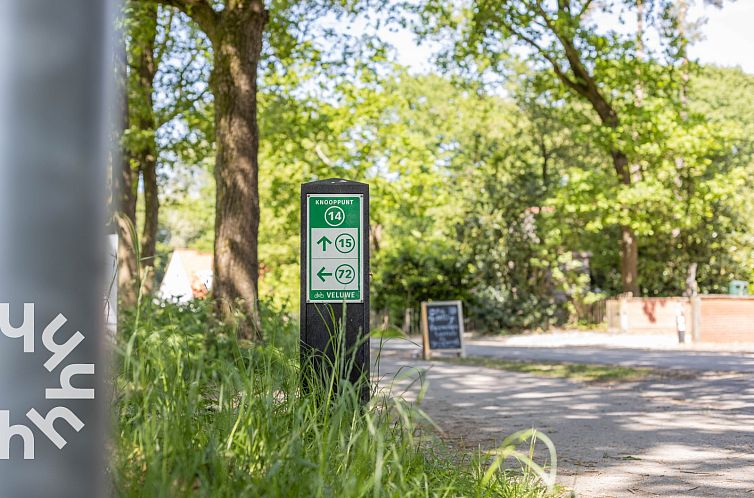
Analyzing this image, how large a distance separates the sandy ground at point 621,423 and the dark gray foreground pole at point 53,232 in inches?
136

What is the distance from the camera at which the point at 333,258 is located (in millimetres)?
6266

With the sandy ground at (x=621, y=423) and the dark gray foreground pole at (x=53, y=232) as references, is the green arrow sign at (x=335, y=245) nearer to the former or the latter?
the sandy ground at (x=621, y=423)

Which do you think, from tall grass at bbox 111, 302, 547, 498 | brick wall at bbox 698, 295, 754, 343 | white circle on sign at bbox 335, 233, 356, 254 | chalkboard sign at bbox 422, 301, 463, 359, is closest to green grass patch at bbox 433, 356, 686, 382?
chalkboard sign at bbox 422, 301, 463, 359

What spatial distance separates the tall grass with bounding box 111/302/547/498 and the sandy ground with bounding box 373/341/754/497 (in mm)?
451

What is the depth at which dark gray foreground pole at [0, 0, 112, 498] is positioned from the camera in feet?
3.41

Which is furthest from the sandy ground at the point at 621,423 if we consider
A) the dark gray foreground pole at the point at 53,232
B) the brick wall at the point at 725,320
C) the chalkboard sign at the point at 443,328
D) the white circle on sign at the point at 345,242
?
the brick wall at the point at 725,320

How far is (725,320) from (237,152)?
2004cm

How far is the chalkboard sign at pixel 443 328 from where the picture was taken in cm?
2061

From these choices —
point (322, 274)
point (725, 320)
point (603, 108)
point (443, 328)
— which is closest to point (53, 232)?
point (322, 274)

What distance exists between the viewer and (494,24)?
30.5m

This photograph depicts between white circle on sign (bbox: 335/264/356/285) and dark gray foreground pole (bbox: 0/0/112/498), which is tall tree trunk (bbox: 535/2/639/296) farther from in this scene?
dark gray foreground pole (bbox: 0/0/112/498)

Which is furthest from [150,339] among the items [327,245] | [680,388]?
[680,388]

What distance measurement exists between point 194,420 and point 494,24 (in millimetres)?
27757

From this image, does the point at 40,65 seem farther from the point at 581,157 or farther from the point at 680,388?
the point at 581,157
